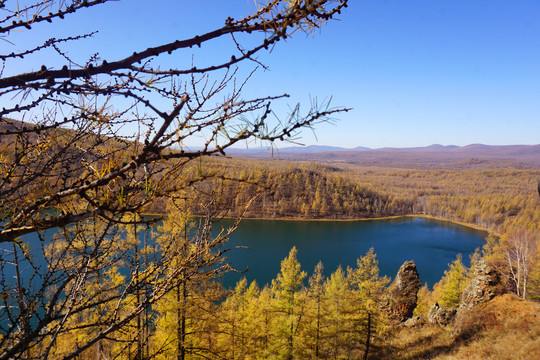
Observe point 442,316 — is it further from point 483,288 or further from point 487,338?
point 487,338

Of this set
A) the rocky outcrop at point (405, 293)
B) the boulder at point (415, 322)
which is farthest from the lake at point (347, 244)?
the boulder at point (415, 322)

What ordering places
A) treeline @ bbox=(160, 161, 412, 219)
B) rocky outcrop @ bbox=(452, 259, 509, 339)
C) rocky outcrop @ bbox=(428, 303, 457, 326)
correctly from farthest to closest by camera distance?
treeline @ bbox=(160, 161, 412, 219) → rocky outcrop @ bbox=(428, 303, 457, 326) → rocky outcrop @ bbox=(452, 259, 509, 339)

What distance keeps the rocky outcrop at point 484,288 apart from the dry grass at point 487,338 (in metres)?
1.32

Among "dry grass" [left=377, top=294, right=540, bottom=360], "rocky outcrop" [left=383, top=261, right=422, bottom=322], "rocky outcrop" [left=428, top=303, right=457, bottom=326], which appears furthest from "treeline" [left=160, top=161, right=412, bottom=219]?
"dry grass" [left=377, top=294, right=540, bottom=360]

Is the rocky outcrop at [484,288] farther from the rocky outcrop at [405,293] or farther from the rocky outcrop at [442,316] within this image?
the rocky outcrop at [405,293]

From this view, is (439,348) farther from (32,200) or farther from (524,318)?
(32,200)

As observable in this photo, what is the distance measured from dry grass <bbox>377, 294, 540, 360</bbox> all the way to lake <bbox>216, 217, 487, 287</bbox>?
16003 mm

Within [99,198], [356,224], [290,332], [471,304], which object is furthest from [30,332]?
[356,224]

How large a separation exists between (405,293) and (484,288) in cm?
510

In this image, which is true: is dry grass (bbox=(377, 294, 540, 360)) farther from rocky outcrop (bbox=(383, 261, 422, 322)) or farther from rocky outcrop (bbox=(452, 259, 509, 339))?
rocky outcrop (bbox=(383, 261, 422, 322))

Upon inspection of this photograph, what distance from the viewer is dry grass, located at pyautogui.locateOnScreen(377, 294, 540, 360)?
9522mm

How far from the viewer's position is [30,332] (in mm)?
1787

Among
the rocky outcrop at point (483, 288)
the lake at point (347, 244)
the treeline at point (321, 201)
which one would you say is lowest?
the lake at point (347, 244)

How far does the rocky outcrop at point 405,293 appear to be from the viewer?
63.0 feet
